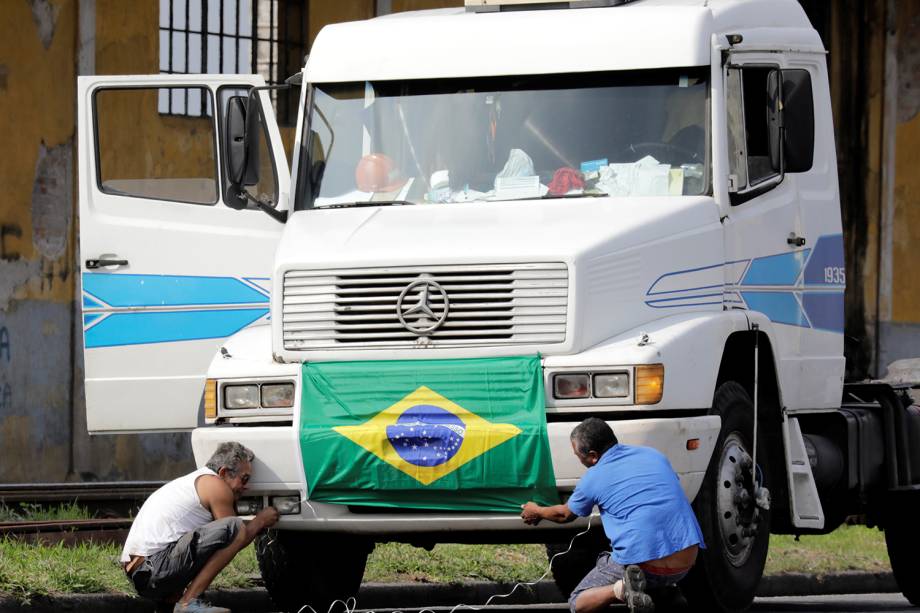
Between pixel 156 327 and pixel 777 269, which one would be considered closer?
pixel 777 269

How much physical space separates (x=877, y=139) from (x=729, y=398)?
13844mm

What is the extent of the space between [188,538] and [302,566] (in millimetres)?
806

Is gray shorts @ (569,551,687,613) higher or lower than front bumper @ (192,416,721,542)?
lower

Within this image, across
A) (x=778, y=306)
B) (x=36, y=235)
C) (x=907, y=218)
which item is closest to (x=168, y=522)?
(x=778, y=306)

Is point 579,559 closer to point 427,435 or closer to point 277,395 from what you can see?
point 427,435

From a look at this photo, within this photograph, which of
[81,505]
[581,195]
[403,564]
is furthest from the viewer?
[81,505]

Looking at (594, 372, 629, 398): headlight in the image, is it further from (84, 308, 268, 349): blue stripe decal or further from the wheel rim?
(84, 308, 268, 349): blue stripe decal

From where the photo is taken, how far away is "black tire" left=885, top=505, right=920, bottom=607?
12094mm

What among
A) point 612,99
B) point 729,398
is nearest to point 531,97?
point 612,99

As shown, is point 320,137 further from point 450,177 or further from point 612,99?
point 612,99

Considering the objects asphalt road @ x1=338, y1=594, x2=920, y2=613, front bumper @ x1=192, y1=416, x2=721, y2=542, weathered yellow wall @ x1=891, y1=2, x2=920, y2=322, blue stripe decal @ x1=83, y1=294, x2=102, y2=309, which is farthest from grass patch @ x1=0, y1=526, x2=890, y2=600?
weathered yellow wall @ x1=891, y1=2, x2=920, y2=322

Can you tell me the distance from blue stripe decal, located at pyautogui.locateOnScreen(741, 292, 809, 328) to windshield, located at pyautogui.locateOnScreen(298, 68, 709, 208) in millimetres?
710

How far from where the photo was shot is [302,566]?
9789 mm

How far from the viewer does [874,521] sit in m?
12.1
